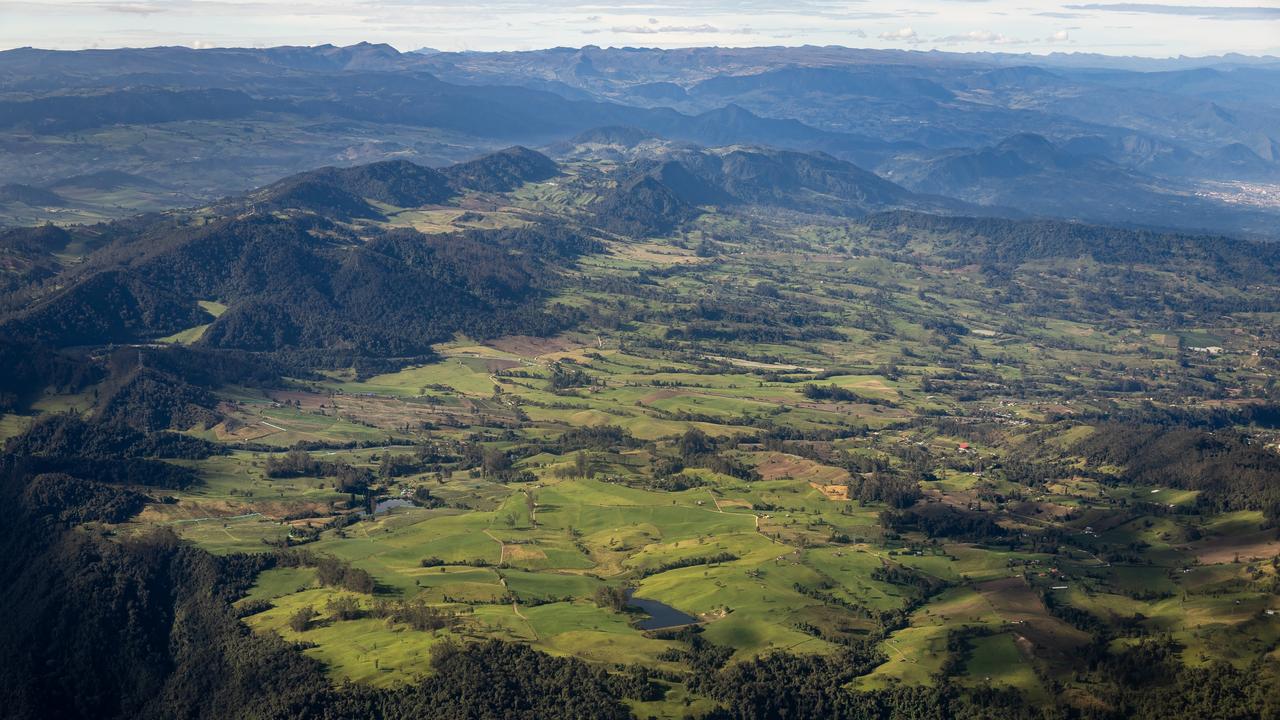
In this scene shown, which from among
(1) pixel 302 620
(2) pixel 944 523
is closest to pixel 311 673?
(1) pixel 302 620

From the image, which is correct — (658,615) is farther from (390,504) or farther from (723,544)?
(390,504)

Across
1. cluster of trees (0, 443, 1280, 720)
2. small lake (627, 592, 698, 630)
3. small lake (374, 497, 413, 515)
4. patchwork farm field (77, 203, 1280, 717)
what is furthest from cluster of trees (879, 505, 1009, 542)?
small lake (374, 497, 413, 515)

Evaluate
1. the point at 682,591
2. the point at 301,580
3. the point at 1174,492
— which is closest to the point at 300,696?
the point at 301,580

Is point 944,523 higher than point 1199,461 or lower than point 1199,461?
lower

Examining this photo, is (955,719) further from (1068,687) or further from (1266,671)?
(1266,671)

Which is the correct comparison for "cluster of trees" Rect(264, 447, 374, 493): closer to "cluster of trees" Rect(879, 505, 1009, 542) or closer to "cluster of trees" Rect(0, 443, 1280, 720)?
"cluster of trees" Rect(0, 443, 1280, 720)

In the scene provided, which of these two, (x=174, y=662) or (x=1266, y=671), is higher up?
(x=1266, y=671)

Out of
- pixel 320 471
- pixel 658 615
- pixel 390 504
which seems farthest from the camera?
pixel 320 471

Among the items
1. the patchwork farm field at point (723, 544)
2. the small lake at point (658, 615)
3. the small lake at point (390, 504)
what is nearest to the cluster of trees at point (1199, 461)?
the patchwork farm field at point (723, 544)
